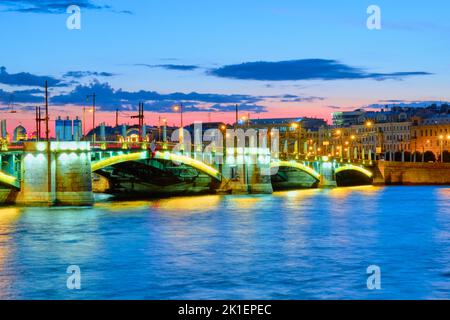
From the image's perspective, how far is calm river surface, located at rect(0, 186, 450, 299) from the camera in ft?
66.7

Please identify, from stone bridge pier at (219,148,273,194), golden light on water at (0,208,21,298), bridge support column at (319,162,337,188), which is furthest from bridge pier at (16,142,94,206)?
bridge support column at (319,162,337,188)

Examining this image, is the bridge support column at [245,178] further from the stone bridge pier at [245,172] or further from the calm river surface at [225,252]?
the calm river surface at [225,252]

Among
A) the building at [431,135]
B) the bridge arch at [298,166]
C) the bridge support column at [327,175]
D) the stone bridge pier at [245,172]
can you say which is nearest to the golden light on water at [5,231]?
the stone bridge pier at [245,172]

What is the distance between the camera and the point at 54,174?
44.2 meters

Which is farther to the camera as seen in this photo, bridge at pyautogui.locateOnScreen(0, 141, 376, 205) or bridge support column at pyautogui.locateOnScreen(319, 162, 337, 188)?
bridge support column at pyautogui.locateOnScreen(319, 162, 337, 188)

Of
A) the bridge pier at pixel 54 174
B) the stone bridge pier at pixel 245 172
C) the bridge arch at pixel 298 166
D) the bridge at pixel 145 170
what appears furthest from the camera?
the bridge arch at pixel 298 166

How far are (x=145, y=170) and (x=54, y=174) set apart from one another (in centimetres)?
1776

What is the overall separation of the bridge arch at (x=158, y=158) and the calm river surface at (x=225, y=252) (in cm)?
325

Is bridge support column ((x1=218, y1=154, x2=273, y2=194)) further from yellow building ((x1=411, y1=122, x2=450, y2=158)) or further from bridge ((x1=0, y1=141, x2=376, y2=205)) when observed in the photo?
yellow building ((x1=411, y1=122, x2=450, y2=158))

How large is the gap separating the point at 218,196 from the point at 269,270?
3380 centimetres

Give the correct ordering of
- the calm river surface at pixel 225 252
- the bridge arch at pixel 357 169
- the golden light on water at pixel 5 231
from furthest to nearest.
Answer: the bridge arch at pixel 357 169 → the golden light on water at pixel 5 231 → the calm river surface at pixel 225 252

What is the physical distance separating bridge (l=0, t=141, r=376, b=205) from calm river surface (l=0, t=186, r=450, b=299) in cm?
186

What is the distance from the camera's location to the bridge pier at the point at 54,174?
43969 millimetres
